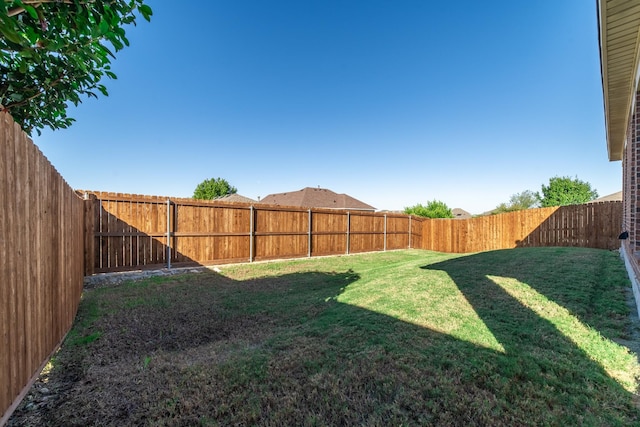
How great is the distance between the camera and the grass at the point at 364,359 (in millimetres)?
1858

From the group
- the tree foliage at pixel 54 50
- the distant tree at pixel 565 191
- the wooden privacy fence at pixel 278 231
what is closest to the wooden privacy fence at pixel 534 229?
the wooden privacy fence at pixel 278 231

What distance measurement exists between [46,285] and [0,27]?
232 centimetres

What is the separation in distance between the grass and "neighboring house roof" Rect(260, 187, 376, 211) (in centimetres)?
2096

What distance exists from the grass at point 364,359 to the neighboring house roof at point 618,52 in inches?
134

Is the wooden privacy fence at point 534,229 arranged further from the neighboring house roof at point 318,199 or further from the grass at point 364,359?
the neighboring house roof at point 318,199

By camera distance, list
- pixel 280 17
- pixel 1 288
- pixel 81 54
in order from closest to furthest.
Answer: pixel 1 288 → pixel 81 54 → pixel 280 17

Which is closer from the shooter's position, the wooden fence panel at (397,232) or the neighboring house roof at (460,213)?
the wooden fence panel at (397,232)

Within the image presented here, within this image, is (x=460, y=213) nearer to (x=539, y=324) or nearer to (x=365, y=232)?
(x=365, y=232)

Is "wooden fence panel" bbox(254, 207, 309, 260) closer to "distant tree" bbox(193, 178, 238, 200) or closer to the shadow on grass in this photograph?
the shadow on grass

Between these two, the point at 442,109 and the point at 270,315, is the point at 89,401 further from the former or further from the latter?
the point at 442,109

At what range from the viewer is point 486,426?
164cm

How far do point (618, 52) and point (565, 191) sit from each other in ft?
109

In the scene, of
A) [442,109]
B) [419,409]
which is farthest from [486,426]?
[442,109]

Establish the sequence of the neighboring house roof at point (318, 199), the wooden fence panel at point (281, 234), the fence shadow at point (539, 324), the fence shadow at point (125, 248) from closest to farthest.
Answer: the fence shadow at point (539, 324) → the fence shadow at point (125, 248) → the wooden fence panel at point (281, 234) → the neighboring house roof at point (318, 199)
